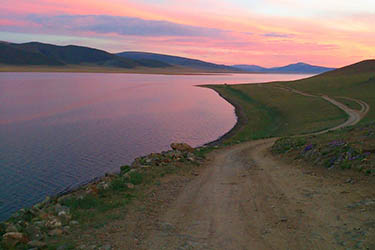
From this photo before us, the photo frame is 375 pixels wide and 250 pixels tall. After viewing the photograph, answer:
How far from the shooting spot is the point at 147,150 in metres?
29.0

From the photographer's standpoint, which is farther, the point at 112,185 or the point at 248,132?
the point at 248,132

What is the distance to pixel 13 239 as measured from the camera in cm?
919

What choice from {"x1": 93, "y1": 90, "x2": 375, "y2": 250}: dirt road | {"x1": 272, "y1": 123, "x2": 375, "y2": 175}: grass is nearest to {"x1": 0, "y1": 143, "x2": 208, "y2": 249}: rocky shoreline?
{"x1": 93, "y1": 90, "x2": 375, "y2": 250}: dirt road

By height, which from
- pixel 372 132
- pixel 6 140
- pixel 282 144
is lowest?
pixel 6 140

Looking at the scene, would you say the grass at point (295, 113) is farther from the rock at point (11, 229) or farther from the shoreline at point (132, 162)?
the rock at point (11, 229)

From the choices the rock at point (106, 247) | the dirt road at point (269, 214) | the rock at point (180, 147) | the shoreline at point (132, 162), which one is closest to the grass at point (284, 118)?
the shoreline at point (132, 162)

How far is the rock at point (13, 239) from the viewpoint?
29.8 feet

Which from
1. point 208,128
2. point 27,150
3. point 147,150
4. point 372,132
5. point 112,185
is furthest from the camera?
point 208,128

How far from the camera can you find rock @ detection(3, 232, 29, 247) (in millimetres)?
9094

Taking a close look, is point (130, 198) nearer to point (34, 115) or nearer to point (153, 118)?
point (153, 118)

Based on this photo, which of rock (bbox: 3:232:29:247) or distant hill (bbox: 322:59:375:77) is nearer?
rock (bbox: 3:232:29:247)

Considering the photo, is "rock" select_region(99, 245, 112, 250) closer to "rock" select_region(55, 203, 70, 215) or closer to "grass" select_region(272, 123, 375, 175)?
Answer: "rock" select_region(55, 203, 70, 215)

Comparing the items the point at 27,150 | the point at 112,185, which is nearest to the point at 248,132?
the point at 27,150

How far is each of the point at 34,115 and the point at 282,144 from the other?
35519 mm
